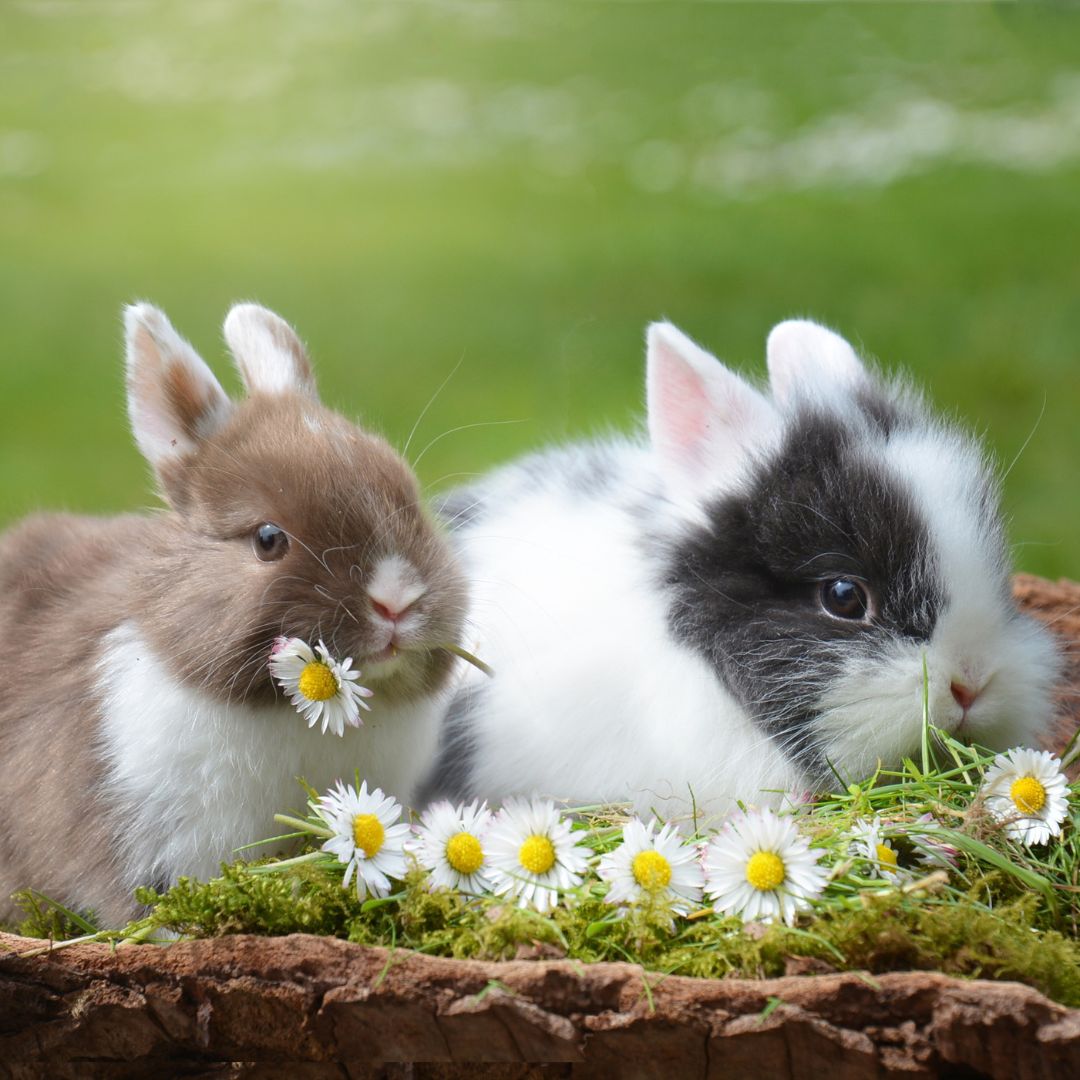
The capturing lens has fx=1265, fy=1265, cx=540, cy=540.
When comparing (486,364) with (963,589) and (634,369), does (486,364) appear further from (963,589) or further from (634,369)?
(963,589)

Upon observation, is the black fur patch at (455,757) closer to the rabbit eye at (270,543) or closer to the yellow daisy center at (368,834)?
the yellow daisy center at (368,834)

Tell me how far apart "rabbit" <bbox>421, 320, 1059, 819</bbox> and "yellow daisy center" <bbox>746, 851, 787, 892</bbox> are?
0.25 m

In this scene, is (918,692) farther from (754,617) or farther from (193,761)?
(193,761)

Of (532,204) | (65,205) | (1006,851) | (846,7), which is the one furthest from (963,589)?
(65,205)

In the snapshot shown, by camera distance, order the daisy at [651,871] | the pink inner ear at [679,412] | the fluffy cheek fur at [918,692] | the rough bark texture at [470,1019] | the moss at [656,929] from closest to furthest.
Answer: the rough bark texture at [470,1019] < the moss at [656,929] < the daisy at [651,871] < the fluffy cheek fur at [918,692] < the pink inner ear at [679,412]

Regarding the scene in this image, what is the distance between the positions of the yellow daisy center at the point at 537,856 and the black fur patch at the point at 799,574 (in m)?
0.44

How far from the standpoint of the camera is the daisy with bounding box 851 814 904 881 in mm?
1643

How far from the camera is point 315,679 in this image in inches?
62.4

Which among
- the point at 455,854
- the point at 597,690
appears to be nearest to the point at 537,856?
the point at 455,854

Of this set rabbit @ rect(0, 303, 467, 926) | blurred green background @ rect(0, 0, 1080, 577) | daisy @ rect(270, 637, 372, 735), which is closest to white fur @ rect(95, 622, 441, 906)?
rabbit @ rect(0, 303, 467, 926)

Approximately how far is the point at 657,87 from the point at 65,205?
1.89 meters

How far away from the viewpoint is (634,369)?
3.24 m

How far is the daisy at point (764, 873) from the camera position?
1.55 metres

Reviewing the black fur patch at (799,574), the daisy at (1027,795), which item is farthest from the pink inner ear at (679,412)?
the daisy at (1027,795)
